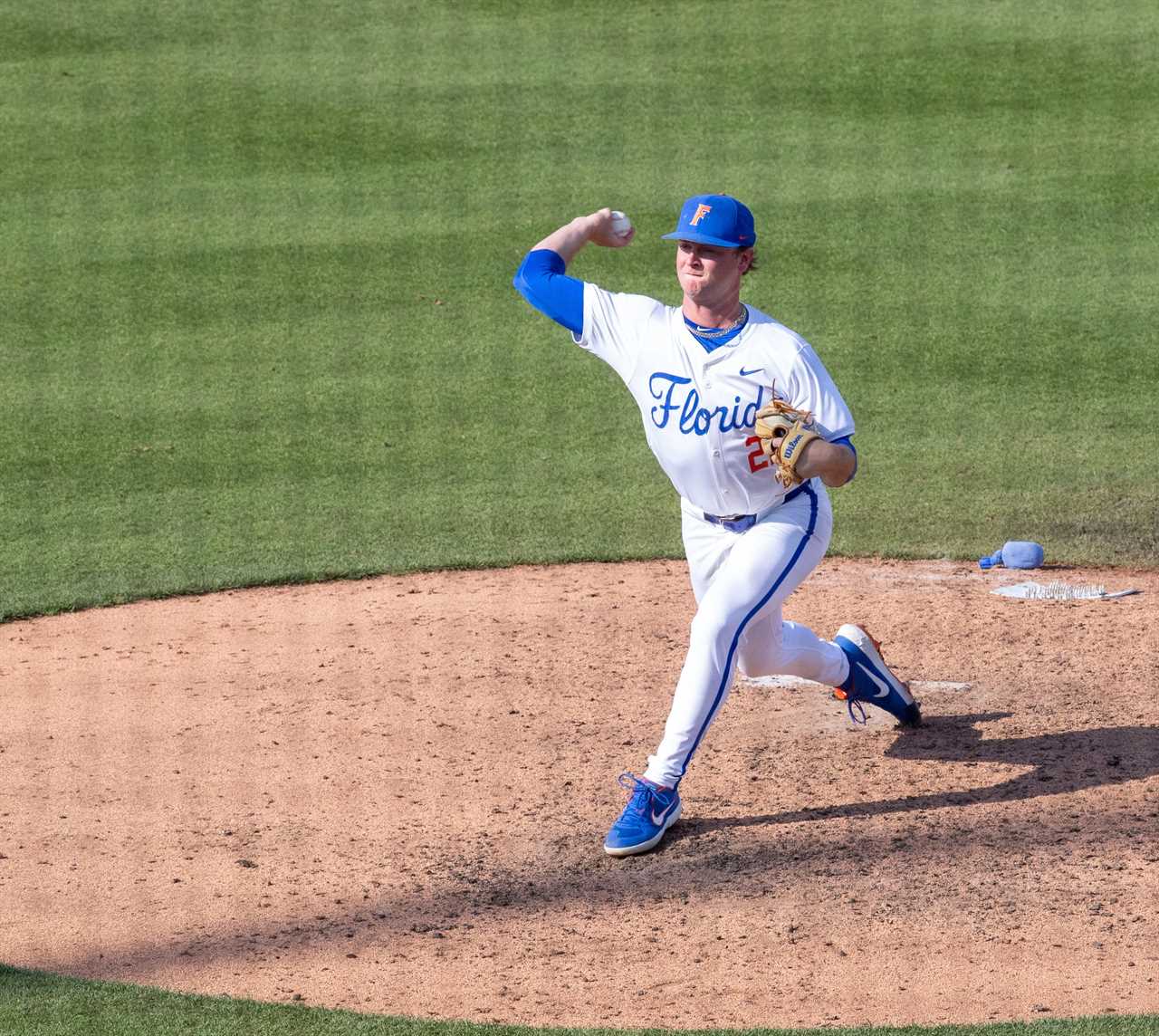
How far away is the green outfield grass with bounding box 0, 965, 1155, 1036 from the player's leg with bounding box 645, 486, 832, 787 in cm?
99

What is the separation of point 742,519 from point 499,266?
551 cm

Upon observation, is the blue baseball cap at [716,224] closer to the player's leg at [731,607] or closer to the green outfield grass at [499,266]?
the player's leg at [731,607]

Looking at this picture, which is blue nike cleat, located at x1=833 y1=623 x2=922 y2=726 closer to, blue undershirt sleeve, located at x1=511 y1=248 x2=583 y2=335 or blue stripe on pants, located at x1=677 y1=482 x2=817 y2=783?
blue stripe on pants, located at x1=677 y1=482 x2=817 y2=783

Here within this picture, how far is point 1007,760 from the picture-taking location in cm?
492

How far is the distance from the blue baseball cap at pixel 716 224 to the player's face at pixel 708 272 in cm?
2

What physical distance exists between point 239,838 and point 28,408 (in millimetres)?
4359

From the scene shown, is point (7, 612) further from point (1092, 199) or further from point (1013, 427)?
point (1092, 199)

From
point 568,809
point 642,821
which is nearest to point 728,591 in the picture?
point 642,821

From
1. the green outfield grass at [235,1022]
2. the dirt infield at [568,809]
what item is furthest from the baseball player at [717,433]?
the green outfield grass at [235,1022]

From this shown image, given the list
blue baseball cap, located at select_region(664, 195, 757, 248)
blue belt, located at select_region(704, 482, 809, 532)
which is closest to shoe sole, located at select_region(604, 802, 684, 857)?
blue belt, located at select_region(704, 482, 809, 532)

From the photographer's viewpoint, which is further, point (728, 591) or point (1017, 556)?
point (1017, 556)

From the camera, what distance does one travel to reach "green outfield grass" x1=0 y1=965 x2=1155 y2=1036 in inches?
137

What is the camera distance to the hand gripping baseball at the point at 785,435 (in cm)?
405

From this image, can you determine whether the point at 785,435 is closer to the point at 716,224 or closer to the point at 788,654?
the point at 716,224
